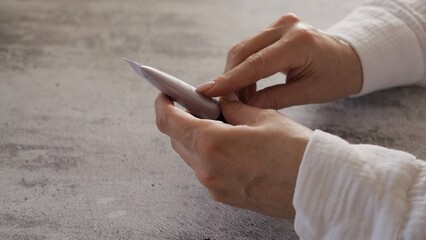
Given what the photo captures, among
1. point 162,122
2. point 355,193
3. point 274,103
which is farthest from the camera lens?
point 274,103

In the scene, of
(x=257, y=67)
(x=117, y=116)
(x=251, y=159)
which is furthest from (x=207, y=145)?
(x=117, y=116)

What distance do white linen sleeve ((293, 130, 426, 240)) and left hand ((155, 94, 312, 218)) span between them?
24 millimetres

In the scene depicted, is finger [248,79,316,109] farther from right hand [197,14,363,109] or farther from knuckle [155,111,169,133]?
knuckle [155,111,169,133]

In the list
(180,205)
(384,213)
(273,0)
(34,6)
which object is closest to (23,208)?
(180,205)

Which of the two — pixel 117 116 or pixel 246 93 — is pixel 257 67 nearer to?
pixel 246 93

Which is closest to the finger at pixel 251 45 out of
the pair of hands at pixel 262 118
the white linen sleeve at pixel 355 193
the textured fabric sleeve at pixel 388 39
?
the pair of hands at pixel 262 118

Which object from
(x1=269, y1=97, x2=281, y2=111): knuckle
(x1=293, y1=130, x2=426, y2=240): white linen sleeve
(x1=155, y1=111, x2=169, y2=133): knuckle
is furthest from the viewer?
(x1=269, y1=97, x2=281, y2=111): knuckle

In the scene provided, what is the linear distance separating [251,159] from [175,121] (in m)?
0.09

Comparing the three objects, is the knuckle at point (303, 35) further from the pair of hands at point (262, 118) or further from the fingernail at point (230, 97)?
the fingernail at point (230, 97)

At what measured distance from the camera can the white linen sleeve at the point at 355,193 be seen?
408 mm

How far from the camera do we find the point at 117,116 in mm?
698

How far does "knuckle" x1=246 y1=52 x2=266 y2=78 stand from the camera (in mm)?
578

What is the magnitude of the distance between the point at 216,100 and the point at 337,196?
0.20m

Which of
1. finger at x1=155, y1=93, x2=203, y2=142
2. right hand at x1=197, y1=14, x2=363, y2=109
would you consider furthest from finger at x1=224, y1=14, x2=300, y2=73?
finger at x1=155, y1=93, x2=203, y2=142
